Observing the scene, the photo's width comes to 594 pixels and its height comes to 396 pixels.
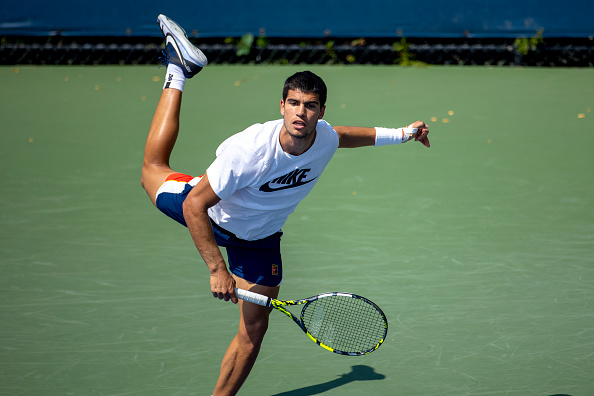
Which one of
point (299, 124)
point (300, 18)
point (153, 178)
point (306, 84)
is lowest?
point (153, 178)

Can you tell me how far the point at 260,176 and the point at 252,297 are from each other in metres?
0.65

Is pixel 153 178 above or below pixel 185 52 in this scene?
below

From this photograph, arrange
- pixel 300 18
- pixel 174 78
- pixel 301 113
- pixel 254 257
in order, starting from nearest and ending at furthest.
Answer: pixel 301 113, pixel 254 257, pixel 174 78, pixel 300 18

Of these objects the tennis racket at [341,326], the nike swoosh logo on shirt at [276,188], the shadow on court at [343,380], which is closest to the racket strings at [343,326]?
the tennis racket at [341,326]

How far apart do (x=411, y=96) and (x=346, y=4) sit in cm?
260

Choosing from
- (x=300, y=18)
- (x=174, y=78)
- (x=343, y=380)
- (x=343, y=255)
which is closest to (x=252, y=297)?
(x=343, y=380)

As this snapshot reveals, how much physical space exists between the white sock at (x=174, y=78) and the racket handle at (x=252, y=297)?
1816 millimetres

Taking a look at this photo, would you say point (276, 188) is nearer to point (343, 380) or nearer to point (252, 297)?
point (252, 297)

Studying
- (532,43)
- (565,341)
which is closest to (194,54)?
(565,341)

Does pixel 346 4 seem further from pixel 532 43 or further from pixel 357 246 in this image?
pixel 357 246

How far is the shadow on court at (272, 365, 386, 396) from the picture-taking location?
4.54m

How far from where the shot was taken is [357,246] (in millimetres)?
6605

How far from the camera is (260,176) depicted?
13.1 ft

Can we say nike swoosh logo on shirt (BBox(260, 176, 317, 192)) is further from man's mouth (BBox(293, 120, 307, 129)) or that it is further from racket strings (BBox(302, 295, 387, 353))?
racket strings (BBox(302, 295, 387, 353))
